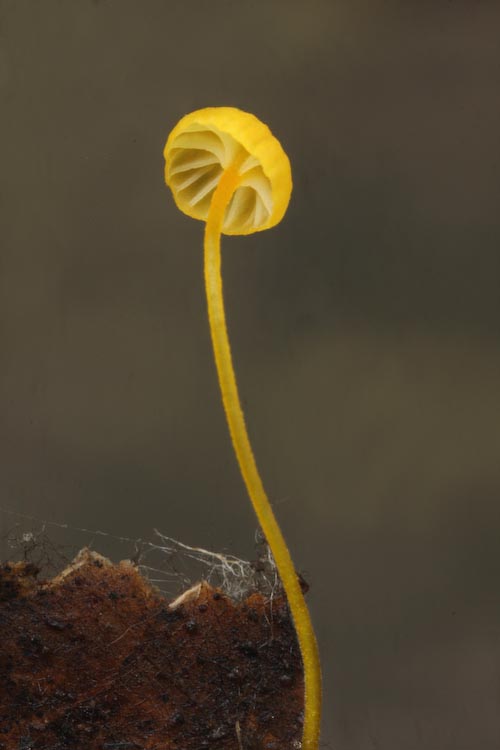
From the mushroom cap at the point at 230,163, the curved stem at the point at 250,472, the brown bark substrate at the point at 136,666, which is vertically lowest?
the brown bark substrate at the point at 136,666

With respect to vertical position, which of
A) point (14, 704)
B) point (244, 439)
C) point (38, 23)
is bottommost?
point (14, 704)

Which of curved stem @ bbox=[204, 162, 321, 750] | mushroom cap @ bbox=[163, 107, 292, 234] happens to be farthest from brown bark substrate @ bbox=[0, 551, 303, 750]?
mushroom cap @ bbox=[163, 107, 292, 234]

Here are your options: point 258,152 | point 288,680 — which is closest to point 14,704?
point 288,680

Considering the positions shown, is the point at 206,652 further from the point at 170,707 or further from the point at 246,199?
the point at 246,199

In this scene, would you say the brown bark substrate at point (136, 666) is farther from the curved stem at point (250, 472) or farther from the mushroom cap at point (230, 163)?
the mushroom cap at point (230, 163)

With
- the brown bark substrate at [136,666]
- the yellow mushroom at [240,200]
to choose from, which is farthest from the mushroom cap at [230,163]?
the brown bark substrate at [136,666]

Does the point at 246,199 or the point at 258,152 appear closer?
the point at 258,152
